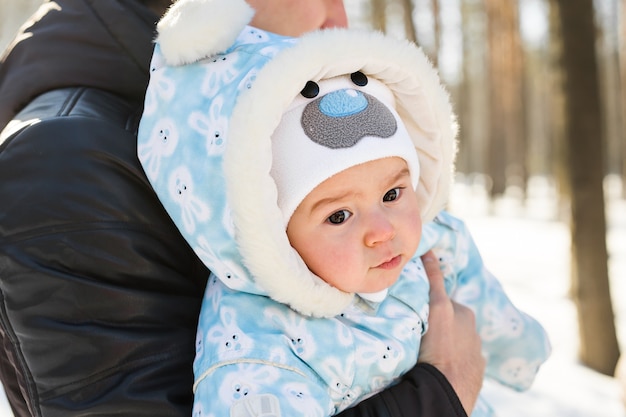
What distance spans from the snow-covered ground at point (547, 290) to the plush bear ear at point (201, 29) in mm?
3200

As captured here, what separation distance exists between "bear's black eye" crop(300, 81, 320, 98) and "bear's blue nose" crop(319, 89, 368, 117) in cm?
2

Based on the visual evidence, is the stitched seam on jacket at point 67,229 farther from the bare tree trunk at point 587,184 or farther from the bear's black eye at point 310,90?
the bare tree trunk at point 587,184

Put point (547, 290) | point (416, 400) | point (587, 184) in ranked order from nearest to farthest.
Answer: point (416, 400), point (587, 184), point (547, 290)

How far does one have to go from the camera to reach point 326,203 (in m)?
1.36

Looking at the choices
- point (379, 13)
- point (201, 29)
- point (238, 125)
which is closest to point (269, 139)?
point (238, 125)

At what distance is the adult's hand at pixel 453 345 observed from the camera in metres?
1.59

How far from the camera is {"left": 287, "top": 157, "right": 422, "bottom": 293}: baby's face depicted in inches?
53.3

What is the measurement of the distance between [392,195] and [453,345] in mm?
429

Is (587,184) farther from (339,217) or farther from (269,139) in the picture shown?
(269,139)

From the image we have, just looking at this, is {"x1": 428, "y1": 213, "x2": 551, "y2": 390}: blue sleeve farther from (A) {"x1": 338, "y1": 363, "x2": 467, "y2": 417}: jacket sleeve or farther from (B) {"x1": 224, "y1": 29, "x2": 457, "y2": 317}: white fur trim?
(B) {"x1": 224, "y1": 29, "x2": 457, "y2": 317}: white fur trim

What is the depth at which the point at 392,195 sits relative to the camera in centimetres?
145

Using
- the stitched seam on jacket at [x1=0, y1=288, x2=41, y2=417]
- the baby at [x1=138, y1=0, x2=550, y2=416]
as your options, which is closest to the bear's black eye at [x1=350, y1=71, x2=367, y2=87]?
the baby at [x1=138, y1=0, x2=550, y2=416]

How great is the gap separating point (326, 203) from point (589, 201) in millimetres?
3928

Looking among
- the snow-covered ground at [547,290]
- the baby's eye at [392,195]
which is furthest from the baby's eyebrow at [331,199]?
the snow-covered ground at [547,290]
